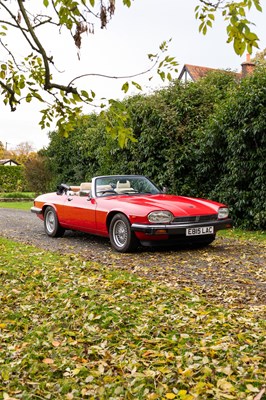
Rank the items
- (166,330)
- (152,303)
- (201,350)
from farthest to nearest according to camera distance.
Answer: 1. (152,303)
2. (166,330)
3. (201,350)

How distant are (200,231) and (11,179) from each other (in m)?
29.0

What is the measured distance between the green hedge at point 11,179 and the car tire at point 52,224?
80.7 ft

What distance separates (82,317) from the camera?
4.40 meters

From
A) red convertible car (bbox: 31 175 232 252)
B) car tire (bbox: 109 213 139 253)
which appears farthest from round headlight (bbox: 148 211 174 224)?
car tire (bbox: 109 213 139 253)

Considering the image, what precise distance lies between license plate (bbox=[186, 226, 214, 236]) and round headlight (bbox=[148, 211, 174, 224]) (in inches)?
14.9

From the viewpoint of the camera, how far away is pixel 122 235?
802 centimetres

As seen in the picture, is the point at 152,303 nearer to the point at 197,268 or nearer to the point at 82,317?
the point at 82,317

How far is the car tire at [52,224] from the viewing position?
392 inches

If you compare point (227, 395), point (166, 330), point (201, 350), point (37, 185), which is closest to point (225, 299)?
point (166, 330)

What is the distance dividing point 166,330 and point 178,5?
9.85ft

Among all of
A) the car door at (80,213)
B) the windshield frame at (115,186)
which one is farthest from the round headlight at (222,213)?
the car door at (80,213)

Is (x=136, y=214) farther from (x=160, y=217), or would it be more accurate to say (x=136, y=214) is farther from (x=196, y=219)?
(x=196, y=219)

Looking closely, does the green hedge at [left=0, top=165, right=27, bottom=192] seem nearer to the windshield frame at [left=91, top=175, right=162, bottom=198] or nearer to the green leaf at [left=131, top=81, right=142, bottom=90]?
the windshield frame at [left=91, top=175, right=162, bottom=198]

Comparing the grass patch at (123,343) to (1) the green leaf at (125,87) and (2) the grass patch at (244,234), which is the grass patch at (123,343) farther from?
(2) the grass patch at (244,234)
